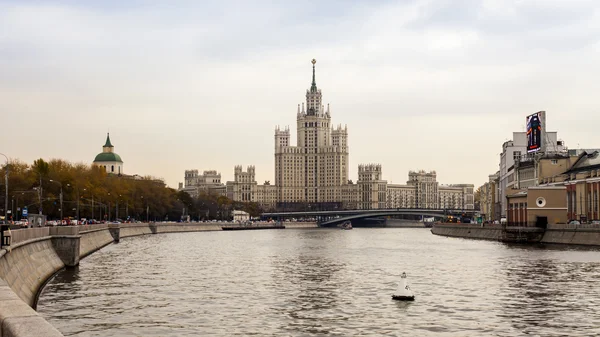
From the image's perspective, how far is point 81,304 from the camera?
38781 mm

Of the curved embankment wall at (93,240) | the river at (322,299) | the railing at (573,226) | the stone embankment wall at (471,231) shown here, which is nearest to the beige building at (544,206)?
the railing at (573,226)

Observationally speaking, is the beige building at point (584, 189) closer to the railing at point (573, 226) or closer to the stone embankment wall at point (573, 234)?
the railing at point (573, 226)

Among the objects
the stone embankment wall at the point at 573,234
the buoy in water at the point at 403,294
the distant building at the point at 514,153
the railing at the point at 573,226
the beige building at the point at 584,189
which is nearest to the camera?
the buoy in water at the point at 403,294

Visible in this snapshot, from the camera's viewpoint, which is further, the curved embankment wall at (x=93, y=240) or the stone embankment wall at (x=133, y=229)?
the stone embankment wall at (x=133, y=229)

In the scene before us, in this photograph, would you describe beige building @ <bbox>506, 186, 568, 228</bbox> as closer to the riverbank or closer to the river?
the riverbank

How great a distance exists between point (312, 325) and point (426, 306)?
7611 millimetres

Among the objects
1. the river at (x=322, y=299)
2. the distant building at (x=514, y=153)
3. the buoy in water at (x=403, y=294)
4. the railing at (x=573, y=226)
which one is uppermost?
the distant building at (x=514, y=153)

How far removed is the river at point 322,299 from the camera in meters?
31.8

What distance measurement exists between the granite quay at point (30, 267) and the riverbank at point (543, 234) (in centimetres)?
5342

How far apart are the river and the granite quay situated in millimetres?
1055

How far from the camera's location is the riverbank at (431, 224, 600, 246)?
9244cm

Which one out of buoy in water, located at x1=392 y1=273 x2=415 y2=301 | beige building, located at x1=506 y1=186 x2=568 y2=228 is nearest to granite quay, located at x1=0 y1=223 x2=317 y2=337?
buoy in water, located at x1=392 y1=273 x2=415 y2=301

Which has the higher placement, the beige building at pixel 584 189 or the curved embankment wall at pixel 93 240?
the beige building at pixel 584 189

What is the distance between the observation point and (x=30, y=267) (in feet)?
149
